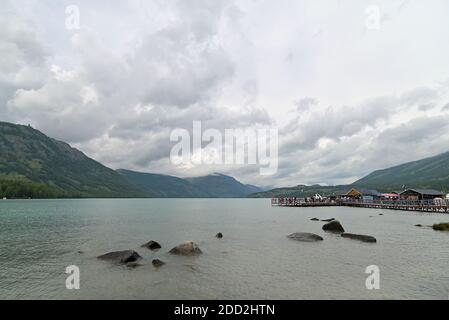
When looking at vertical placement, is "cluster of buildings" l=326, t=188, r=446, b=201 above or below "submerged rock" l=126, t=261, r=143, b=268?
above

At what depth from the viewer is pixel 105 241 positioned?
48.2 m

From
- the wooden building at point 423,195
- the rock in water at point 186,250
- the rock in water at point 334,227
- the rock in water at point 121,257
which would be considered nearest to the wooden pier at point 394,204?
the wooden building at point 423,195

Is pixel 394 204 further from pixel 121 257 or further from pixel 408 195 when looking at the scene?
pixel 121 257

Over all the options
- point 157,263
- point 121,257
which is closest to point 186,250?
point 157,263

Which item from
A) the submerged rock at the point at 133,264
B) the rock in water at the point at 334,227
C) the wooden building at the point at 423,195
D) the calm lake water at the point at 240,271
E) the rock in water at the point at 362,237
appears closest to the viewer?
the calm lake water at the point at 240,271

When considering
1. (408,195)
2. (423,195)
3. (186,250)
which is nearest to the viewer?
(186,250)

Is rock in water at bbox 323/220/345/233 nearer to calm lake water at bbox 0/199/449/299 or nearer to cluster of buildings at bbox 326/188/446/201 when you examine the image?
calm lake water at bbox 0/199/449/299

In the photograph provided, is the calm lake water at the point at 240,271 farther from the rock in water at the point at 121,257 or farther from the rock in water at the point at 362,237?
the rock in water at the point at 362,237

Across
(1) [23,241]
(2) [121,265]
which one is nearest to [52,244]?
(1) [23,241]

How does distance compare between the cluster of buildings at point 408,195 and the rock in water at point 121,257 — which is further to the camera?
the cluster of buildings at point 408,195

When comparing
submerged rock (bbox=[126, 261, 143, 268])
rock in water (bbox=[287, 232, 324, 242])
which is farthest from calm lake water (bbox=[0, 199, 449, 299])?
rock in water (bbox=[287, 232, 324, 242])
